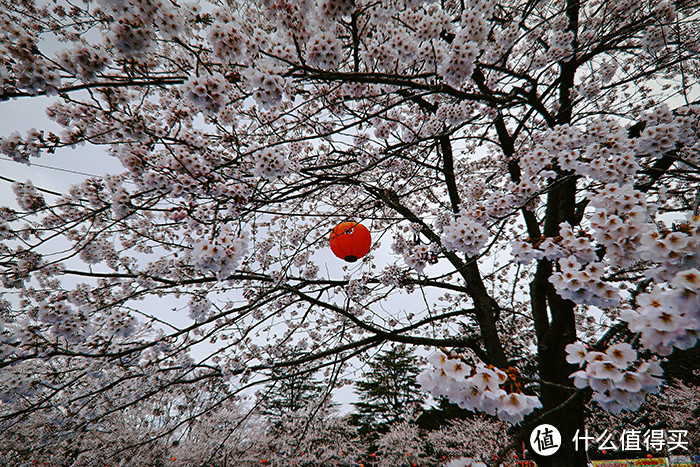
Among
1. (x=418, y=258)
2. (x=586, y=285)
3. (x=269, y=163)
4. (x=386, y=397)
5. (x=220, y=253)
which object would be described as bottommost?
(x=386, y=397)

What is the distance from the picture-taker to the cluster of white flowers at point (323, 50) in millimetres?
1751

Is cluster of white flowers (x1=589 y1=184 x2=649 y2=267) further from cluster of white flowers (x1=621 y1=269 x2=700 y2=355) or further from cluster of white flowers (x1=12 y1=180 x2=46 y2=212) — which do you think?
cluster of white flowers (x1=12 y1=180 x2=46 y2=212)

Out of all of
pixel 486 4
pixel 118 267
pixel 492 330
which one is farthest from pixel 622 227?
pixel 118 267

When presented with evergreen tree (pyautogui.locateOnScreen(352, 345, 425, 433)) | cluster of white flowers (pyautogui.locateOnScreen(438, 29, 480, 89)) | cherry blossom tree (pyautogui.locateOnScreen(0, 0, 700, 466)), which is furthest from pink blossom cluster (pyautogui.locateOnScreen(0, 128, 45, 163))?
evergreen tree (pyautogui.locateOnScreen(352, 345, 425, 433))

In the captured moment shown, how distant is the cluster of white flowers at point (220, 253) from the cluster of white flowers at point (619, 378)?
1944mm

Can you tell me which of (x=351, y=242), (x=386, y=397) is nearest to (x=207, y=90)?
(x=351, y=242)

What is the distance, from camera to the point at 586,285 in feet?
5.16

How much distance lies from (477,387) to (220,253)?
1.69 m

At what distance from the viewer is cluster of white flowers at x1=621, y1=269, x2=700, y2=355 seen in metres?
0.90

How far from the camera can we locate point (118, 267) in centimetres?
398

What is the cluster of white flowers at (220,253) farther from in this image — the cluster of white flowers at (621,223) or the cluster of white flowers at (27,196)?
the cluster of white flowers at (621,223)

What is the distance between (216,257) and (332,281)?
9.21ft

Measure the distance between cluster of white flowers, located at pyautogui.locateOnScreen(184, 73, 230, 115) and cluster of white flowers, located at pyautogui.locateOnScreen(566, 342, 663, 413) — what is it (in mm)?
2268

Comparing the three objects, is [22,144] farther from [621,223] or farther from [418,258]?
[621,223]
